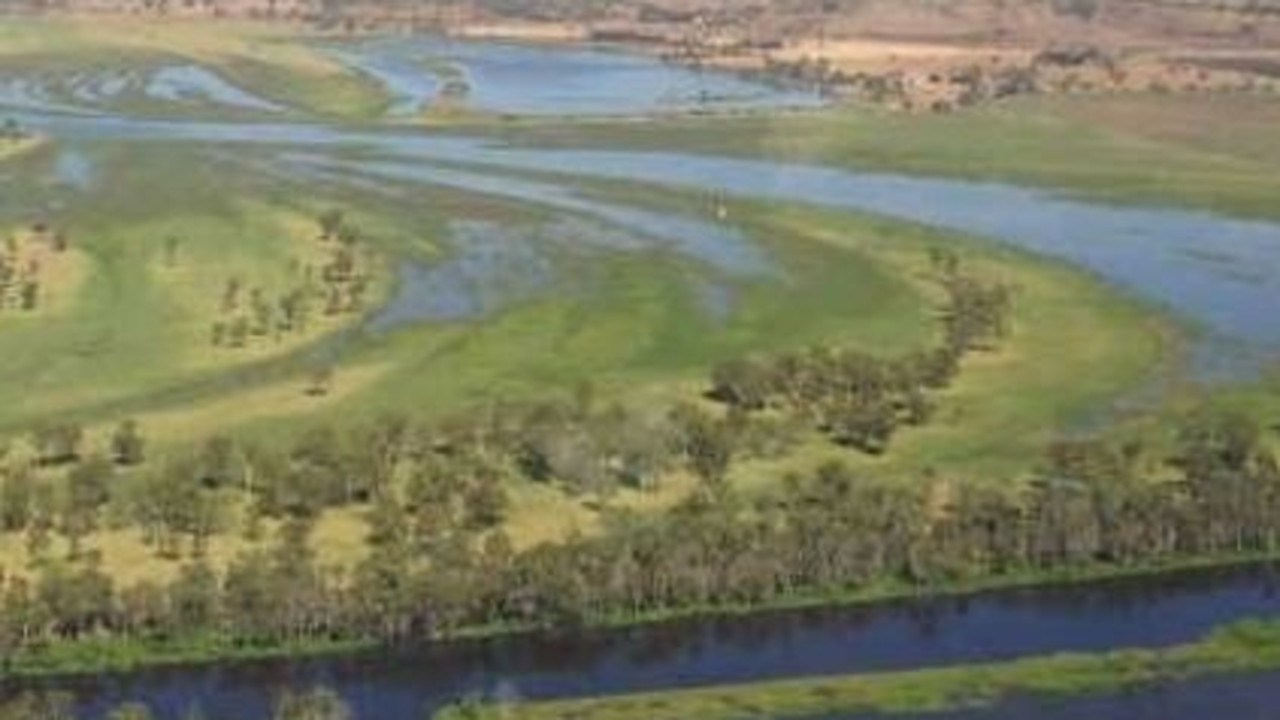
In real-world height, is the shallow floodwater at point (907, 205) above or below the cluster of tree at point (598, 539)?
below

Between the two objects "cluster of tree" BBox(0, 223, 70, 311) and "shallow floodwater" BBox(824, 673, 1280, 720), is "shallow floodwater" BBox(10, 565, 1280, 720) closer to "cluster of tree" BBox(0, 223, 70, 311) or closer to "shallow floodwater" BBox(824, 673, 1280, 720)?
→ "shallow floodwater" BBox(824, 673, 1280, 720)

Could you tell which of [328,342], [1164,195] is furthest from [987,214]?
[328,342]

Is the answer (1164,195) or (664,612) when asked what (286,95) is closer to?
(1164,195)

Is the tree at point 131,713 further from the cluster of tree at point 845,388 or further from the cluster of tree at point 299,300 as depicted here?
the cluster of tree at point 299,300

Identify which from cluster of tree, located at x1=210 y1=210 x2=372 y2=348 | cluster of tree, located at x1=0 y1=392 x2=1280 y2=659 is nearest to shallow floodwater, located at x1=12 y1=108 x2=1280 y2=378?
cluster of tree, located at x1=210 y1=210 x2=372 y2=348

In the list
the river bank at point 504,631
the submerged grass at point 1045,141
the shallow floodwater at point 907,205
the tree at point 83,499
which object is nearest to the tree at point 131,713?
the river bank at point 504,631

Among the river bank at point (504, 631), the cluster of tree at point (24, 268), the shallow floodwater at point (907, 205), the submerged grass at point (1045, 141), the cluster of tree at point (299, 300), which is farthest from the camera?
the submerged grass at point (1045, 141)

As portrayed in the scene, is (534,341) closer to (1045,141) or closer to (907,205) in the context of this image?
(907,205)
